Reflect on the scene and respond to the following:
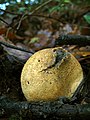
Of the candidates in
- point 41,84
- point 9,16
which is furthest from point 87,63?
point 9,16

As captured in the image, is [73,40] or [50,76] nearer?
[50,76]

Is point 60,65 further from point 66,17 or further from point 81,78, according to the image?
point 66,17

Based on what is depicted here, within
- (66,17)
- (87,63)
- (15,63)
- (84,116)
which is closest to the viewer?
(84,116)

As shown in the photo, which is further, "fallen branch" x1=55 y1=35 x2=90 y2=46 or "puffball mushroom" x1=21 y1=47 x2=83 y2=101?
→ "fallen branch" x1=55 y1=35 x2=90 y2=46

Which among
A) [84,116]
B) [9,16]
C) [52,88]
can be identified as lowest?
[84,116]

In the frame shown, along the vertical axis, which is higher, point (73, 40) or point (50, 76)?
point (73, 40)

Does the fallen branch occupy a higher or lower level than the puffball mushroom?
higher

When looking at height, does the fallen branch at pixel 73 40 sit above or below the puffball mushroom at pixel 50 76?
above

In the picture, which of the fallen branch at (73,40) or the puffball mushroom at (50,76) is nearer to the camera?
the puffball mushroom at (50,76)
